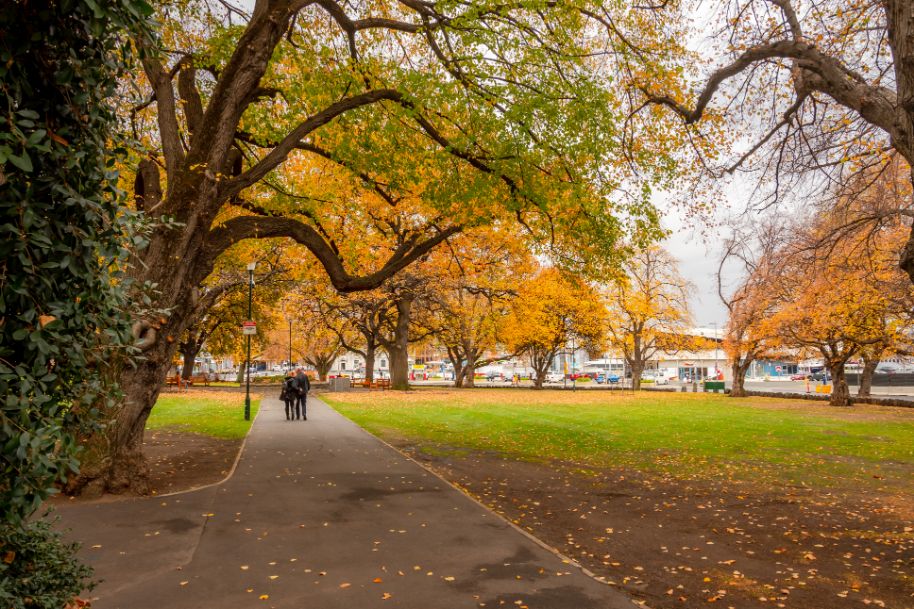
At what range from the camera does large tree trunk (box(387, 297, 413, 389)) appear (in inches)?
1588

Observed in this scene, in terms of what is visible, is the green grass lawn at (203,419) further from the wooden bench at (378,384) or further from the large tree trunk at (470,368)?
the large tree trunk at (470,368)

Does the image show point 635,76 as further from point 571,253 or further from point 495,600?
point 495,600

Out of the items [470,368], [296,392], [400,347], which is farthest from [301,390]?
[470,368]

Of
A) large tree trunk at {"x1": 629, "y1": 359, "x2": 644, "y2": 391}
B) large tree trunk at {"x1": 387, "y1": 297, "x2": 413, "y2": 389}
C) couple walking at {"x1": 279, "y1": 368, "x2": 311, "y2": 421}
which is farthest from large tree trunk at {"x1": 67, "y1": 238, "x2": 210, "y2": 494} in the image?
large tree trunk at {"x1": 629, "y1": 359, "x2": 644, "y2": 391}

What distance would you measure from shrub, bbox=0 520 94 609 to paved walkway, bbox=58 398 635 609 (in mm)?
1632

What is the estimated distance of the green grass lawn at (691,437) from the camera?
12633mm

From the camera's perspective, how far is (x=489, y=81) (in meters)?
11.1

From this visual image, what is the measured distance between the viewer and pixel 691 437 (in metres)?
18.3

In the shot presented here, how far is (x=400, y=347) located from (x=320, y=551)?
3511 cm

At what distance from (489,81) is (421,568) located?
339 inches

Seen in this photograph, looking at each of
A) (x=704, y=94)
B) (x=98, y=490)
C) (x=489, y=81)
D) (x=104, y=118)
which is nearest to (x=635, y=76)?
(x=704, y=94)

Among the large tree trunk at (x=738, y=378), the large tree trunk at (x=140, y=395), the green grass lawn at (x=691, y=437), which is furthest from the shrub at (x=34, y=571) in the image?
the large tree trunk at (x=738, y=378)

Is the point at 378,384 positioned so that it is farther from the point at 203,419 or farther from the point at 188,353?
the point at 203,419

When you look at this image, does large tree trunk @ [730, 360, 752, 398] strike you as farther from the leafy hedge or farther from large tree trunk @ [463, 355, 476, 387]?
the leafy hedge
